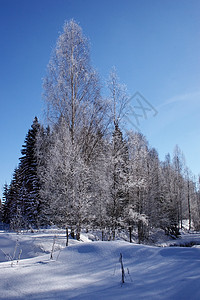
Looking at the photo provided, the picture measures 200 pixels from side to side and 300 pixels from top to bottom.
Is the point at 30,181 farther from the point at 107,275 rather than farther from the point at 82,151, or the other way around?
the point at 107,275

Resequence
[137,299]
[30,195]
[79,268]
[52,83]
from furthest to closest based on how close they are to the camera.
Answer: [30,195], [52,83], [79,268], [137,299]

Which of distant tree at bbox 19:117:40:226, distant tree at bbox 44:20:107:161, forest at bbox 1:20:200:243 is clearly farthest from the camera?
distant tree at bbox 19:117:40:226

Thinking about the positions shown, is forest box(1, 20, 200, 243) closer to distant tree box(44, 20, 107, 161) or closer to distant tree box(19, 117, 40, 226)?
distant tree box(44, 20, 107, 161)

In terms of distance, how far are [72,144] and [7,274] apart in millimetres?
7808

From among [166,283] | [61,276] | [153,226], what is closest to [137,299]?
[166,283]

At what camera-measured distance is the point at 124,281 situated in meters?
2.36

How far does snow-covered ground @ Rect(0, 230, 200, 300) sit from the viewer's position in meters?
2.02

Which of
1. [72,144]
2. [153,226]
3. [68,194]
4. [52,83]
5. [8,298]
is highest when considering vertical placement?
[52,83]

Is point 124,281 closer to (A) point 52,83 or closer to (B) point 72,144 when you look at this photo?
(B) point 72,144

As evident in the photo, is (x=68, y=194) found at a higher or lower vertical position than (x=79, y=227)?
higher

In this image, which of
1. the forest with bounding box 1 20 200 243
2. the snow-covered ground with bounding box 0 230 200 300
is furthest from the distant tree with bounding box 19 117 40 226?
the snow-covered ground with bounding box 0 230 200 300

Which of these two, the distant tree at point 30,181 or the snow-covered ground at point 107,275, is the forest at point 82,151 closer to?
the snow-covered ground at point 107,275

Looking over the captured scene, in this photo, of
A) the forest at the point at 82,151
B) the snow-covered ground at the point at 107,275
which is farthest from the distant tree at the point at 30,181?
the snow-covered ground at the point at 107,275

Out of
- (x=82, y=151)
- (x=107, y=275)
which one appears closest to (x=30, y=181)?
(x=82, y=151)
